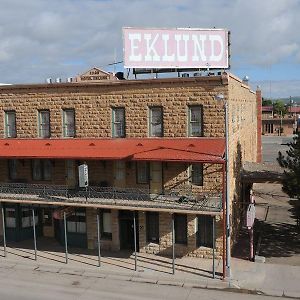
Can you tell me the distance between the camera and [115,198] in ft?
83.1

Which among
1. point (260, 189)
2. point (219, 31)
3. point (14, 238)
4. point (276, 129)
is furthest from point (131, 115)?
point (276, 129)

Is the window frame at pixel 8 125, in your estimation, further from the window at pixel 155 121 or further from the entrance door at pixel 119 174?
the window at pixel 155 121

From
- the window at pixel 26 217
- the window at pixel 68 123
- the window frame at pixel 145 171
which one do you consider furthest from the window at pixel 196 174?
the window at pixel 26 217

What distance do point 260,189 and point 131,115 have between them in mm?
19933

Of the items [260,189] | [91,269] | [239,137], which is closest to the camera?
[91,269]

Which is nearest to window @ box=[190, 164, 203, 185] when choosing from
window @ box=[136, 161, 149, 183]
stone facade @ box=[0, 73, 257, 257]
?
stone facade @ box=[0, 73, 257, 257]

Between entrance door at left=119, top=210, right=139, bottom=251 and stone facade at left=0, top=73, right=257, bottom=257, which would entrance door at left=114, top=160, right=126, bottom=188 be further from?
entrance door at left=119, top=210, right=139, bottom=251

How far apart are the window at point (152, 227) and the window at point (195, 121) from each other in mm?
5182

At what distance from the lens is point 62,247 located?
28281 mm

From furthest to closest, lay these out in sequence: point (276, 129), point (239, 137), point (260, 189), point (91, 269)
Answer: point (276, 129), point (260, 189), point (239, 137), point (91, 269)

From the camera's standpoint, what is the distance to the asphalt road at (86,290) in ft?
69.4

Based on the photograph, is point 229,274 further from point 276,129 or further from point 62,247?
point 276,129

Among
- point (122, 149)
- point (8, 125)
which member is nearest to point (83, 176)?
point (122, 149)

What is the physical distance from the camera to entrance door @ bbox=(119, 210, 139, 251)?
27281mm
